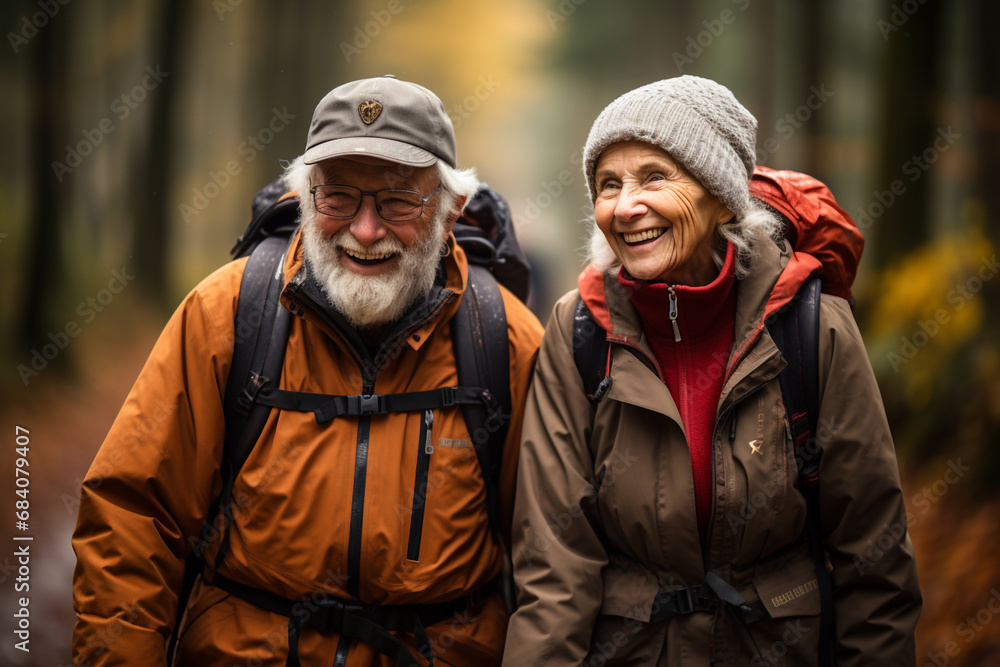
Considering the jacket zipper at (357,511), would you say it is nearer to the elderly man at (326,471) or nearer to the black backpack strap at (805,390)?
the elderly man at (326,471)

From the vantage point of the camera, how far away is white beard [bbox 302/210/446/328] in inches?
93.4

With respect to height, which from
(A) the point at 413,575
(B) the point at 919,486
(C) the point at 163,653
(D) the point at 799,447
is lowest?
(B) the point at 919,486

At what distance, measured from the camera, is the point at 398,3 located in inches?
219

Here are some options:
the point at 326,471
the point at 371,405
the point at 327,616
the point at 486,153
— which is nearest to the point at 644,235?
the point at 371,405

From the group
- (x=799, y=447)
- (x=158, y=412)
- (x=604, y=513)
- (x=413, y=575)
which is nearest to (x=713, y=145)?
(x=799, y=447)

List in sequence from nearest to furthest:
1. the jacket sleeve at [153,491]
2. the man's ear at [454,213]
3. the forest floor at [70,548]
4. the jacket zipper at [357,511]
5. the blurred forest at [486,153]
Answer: the jacket sleeve at [153,491]
the jacket zipper at [357,511]
the man's ear at [454,213]
the forest floor at [70,548]
the blurred forest at [486,153]

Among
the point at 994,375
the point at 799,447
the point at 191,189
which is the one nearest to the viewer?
the point at 799,447

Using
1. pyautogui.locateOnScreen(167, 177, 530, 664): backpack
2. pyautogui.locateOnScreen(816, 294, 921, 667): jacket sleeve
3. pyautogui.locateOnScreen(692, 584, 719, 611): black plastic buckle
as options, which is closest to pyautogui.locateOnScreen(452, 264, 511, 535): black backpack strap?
pyautogui.locateOnScreen(167, 177, 530, 664): backpack

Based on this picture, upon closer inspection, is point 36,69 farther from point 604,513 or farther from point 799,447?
point 799,447

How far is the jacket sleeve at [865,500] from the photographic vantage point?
2135 millimetres

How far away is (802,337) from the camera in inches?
86.3

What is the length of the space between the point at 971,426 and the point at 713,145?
A: 11.5ft

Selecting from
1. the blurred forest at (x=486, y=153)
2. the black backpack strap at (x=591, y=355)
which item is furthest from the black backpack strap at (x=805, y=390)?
the blurred forest at (x=486, y=153)

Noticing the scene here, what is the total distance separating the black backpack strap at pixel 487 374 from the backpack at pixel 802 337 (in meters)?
0.30
